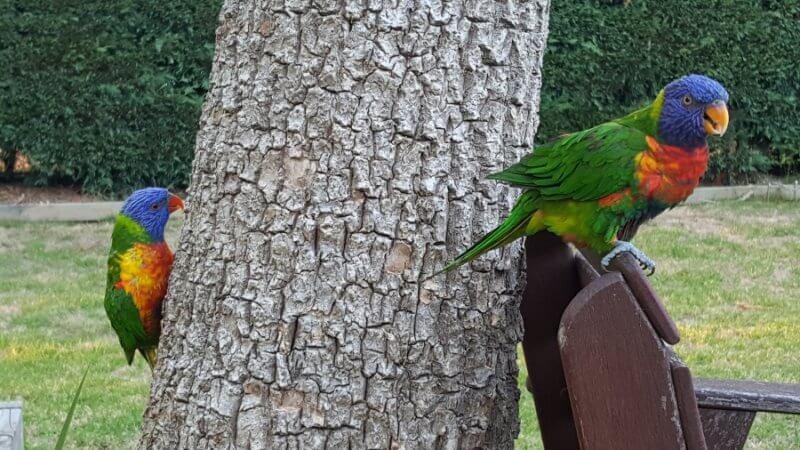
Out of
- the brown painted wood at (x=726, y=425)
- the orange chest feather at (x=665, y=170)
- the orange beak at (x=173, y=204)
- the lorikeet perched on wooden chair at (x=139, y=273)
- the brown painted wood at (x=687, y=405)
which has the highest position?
the orange chest feather at (x=665, y=170)

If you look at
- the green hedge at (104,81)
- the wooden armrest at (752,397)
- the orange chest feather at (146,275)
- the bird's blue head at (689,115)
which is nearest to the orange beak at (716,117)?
the bird's blue head at (689,115)

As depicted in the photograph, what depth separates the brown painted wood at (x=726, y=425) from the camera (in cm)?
256

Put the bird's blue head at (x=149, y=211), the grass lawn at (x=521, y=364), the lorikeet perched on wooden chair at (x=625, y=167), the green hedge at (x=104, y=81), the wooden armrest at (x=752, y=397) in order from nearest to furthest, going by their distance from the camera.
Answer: the lorikeet perched on wooden chair at (x=625, y=167)
the wooden armrest at (x=752, y=397)
the bird's blue head at (x=149, y=211)
the grass lawn at (x=521, y=364)
the green hedge at (x=104, y=81)

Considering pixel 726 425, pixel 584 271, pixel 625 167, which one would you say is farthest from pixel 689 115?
pixel 726 425

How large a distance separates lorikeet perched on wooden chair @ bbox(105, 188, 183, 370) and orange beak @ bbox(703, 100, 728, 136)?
132 centimetres

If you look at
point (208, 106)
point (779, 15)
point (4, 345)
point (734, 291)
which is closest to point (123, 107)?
point (4, 345)

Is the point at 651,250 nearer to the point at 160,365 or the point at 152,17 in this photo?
the point at 152,17

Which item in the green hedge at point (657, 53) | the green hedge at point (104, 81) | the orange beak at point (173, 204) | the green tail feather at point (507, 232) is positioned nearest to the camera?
the green tail feather at point (507, 232)

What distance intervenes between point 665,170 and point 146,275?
49.0 inches

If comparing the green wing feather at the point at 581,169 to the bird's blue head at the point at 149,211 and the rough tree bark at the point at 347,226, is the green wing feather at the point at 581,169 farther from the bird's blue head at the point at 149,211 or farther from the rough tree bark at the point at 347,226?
the bird's blue head at the point at 149,211

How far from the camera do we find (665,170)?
2.39 metres

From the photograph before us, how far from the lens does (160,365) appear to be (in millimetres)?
2266

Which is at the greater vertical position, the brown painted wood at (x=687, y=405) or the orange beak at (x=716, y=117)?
the orange beak at (x=716, y=117)

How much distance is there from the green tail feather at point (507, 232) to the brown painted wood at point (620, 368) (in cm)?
37
